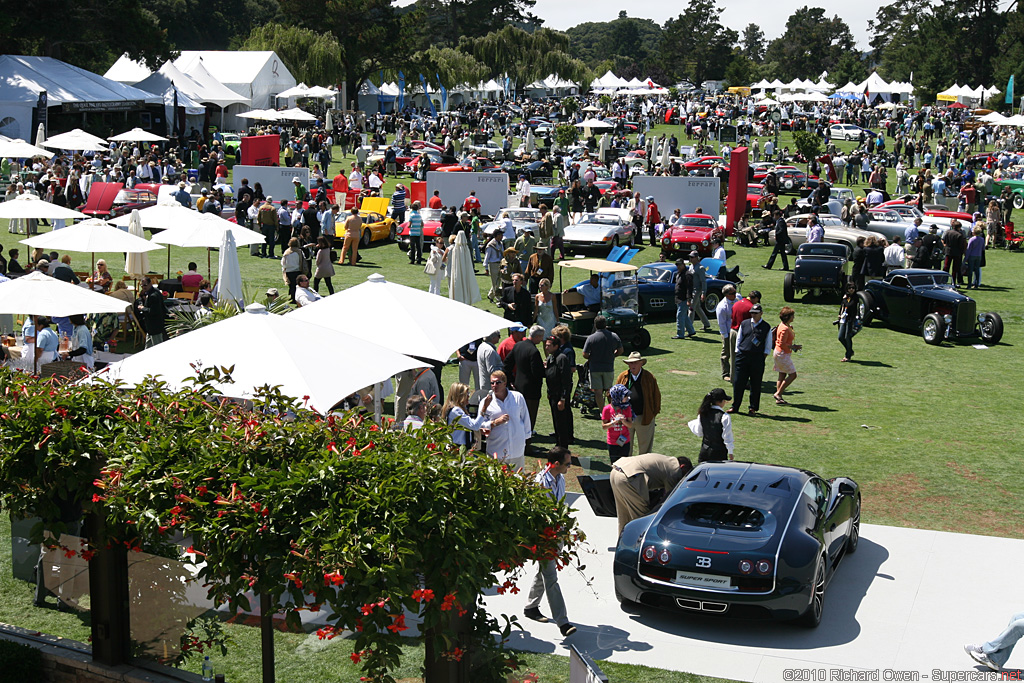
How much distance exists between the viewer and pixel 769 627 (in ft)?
28.2

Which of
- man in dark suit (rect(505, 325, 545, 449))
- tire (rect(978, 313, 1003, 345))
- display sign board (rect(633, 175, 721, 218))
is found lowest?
tire (rect(978, 313, 1003, 345))

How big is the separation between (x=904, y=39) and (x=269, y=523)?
139 metres

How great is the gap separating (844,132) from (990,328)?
163 feet

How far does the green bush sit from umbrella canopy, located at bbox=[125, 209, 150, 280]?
582 inches

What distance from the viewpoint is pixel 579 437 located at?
14.2m

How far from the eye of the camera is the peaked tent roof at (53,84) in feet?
144

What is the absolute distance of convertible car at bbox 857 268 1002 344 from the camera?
2048 cm

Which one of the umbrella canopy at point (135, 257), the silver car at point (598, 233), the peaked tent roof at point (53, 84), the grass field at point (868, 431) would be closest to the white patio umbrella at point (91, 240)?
the umbrella canopy at point (135, 257)

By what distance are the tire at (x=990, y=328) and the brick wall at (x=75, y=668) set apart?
18.1m

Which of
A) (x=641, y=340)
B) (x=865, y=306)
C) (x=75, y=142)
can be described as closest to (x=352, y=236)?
(x=641, y=340)

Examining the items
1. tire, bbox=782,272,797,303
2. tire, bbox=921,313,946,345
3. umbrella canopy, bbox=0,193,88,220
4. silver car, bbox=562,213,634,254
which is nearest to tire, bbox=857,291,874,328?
tire, bbox=921,313,946,345

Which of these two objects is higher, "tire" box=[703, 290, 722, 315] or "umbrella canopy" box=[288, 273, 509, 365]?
"umbrella canopy" box=[288, 273, 509, 365]

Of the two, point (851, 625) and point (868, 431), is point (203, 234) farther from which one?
point (851, 625)

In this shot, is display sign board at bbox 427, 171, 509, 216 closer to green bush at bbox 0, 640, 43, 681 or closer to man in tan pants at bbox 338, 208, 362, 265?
man in tan pants at bbox 338, 208, 362, 265
